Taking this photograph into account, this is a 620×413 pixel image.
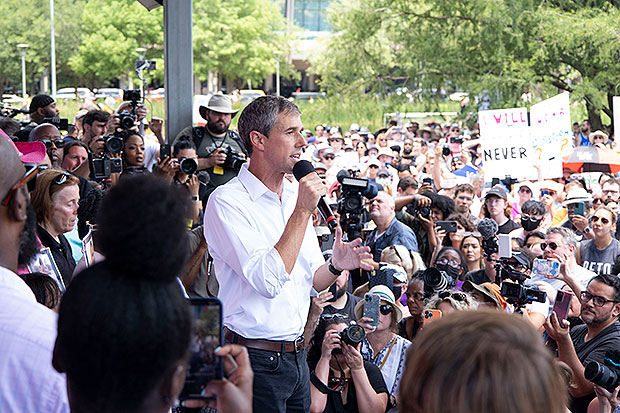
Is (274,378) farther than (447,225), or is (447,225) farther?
(447,225)

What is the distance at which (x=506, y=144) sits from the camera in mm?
11375

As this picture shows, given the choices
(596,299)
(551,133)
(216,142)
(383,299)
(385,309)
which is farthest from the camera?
(551,133)

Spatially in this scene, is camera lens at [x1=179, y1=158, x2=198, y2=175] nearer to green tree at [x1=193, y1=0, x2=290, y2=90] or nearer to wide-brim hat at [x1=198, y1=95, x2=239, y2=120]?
wide-brim hat at [x1=198, y1=95, x2=239, y2=120]

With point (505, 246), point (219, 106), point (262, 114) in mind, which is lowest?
point (505, 246)

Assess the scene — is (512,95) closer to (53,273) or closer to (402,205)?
(402,205)

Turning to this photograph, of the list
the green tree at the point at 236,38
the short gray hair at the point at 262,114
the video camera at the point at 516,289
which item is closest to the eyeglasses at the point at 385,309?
the video camera at the point at 516,289

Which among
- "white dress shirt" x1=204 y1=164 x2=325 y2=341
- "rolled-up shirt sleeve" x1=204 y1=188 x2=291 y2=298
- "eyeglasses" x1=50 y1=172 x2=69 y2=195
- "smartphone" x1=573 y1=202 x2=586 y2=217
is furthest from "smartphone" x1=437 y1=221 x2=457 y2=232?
"rolled-up shirt sleeve" x1=204 y1=188 x2=291 y2=298

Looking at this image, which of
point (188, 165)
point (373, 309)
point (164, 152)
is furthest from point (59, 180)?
point (164, 152)

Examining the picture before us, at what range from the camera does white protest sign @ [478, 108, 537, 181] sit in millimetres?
11211

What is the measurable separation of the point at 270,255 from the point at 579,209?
269 inches

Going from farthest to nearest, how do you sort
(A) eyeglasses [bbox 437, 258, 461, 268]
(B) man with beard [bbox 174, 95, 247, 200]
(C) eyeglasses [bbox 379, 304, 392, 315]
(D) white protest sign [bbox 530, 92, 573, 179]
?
(D) white protest sign [bbox 530, 92, 573, 179]
(B) man with beard [bbox 174, 95, 247, 200]
(A) eyeglasses [bbox 437, 258, 461, 268]
(C) eyeglasses [bbox 379, 304, 392, 315]

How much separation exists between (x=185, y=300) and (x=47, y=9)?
46.4 metres

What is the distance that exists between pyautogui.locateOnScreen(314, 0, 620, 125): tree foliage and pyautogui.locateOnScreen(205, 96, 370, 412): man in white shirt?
15488mm

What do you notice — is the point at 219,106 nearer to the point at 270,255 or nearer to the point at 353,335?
the point at 353,335
